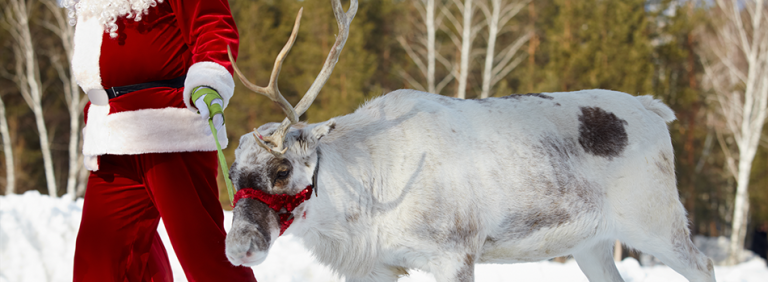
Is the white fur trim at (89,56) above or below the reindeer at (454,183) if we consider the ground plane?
above

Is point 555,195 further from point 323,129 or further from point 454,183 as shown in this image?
point 323,129

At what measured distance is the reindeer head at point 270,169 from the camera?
6.44 ft

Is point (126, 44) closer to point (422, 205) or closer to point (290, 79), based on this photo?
point (422, 205)

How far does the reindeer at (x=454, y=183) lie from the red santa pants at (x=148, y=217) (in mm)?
192

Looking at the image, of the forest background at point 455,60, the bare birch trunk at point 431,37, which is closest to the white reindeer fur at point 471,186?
the forest background at point 455,60

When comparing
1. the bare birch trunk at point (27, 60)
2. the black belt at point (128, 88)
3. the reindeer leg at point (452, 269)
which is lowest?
the bare birch trunk at point (27, 60)

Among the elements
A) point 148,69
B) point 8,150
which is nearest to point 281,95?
point 148,69

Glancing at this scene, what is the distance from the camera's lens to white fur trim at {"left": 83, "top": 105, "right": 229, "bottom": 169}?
7.08 feet

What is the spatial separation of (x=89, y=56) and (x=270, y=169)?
2.74ft

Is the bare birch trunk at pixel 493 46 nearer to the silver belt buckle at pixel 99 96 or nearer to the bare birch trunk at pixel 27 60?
the bare birch trunk at pixel 27 60

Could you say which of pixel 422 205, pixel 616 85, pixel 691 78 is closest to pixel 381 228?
pixel 422 205

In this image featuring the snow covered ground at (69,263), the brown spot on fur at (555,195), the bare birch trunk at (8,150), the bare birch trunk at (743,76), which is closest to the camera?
the brown spot on fur at (555,195)

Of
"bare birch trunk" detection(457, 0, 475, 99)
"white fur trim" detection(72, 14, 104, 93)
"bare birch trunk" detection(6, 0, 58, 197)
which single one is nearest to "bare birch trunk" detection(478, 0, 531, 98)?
"bare birch trunk" detection(457, 0, 475, 99)

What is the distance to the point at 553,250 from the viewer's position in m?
2.73
